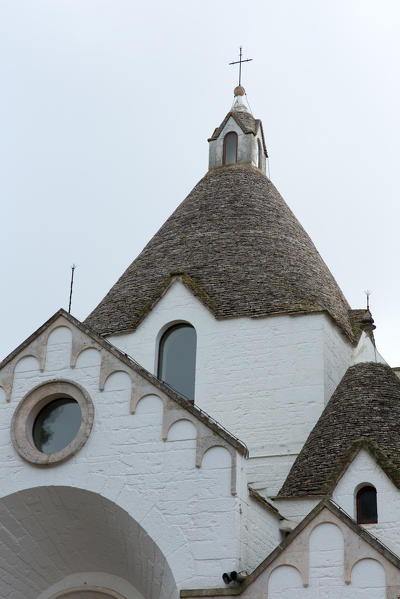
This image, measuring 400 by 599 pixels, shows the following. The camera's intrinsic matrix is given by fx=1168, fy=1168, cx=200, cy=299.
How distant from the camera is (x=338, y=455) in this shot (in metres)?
20.6

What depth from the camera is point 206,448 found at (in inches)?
732

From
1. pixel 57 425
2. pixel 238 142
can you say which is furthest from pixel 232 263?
pixel 57 425

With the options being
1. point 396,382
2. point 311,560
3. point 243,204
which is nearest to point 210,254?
point 243,204

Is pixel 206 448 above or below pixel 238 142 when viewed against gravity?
below

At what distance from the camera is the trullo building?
58.4 ft

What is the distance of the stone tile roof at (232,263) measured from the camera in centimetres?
2581

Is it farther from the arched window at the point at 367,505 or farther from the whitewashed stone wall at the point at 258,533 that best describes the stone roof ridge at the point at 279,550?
the arched window at the point at 367,505

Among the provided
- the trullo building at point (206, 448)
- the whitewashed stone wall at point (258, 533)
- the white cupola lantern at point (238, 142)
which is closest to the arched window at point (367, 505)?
the trullo building at point (206, 448)

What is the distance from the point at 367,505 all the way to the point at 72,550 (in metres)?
5.17

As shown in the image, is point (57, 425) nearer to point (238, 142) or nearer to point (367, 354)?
point (367, 354)

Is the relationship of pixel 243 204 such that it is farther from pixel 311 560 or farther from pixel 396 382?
pixel 311 560

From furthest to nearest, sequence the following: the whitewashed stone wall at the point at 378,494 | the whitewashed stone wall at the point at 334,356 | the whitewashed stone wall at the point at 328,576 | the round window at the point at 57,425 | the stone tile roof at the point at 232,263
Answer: the stone tile roof at the point at 232,263 → the whitewashed stone wall at the point at 334,356 → the round window at the point at 57,425 → the whitewashed stone wall at the point at 378,494 → the whitewashed stone wall at the point at 328,576

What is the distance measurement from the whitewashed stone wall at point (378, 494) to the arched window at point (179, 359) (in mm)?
5748

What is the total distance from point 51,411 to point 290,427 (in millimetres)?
5576
